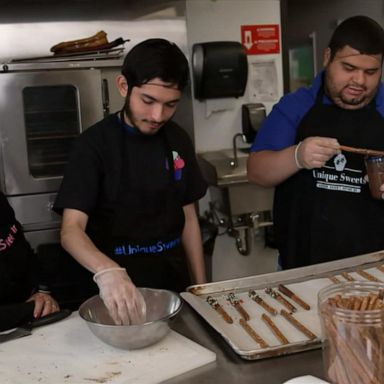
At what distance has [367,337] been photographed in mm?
921

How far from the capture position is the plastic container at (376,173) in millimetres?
1656

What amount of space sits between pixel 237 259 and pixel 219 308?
177cm

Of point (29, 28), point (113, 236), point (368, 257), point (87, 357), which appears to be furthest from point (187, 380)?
point (29, 28)

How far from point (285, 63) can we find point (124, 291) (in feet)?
7.07

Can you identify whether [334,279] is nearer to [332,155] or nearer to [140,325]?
[332,155]

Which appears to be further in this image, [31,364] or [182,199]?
[182,199]

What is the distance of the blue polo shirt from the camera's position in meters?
1.96

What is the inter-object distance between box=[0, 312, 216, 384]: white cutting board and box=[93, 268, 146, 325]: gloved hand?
2.8 inches

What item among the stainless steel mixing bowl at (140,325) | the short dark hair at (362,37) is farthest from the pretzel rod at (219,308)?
the short dark hair at (362,37)

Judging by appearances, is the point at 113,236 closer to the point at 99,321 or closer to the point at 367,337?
the point at 99,321

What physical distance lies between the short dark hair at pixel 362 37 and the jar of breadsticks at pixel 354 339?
1.01 m

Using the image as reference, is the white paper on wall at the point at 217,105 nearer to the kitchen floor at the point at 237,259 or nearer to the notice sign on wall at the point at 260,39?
the notice sign on wall at the point at 260,39

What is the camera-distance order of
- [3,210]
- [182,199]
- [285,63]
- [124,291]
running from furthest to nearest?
[285,63] < [182,199] < [3,210] < [124,291]

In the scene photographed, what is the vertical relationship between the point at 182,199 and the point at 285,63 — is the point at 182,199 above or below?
below
